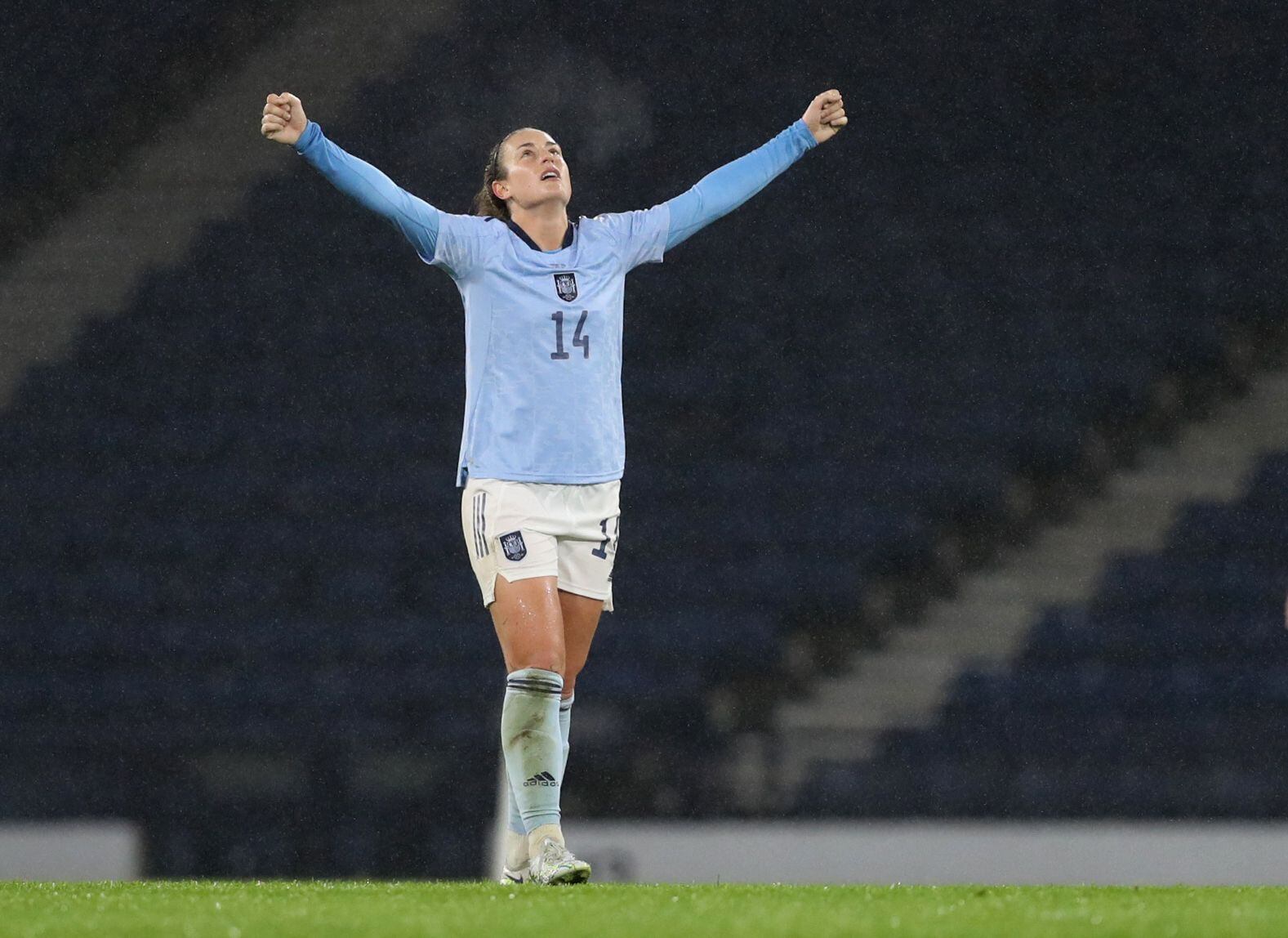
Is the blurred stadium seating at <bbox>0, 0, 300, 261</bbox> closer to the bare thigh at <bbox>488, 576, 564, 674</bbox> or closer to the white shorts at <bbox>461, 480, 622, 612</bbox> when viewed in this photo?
the white shorts at <bbox>461, 480, 622, 612</bbox>

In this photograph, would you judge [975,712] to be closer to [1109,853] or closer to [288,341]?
[1109,853]

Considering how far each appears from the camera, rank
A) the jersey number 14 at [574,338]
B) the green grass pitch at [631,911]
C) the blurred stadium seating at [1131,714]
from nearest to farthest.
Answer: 1. the green grass pitch at [631,911]
2. the jersey number 14 at [574,338]
3. the blurred stadium seating at [1131,714]

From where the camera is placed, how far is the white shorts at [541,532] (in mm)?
4535

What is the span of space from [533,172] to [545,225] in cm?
15

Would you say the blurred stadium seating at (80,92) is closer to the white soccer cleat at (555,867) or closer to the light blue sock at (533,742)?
the light blue sock at (533,742)

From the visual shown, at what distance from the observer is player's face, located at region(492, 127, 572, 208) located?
4.79m

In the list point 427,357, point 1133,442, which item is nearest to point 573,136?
point 427,357

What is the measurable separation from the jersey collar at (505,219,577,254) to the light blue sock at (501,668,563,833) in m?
1.17

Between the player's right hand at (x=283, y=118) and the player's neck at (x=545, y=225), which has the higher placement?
the player's right hand at (x=283, y=118)

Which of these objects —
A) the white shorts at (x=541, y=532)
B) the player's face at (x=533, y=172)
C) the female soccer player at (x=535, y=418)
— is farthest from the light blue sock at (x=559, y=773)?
the player's face at (x=533, y=172)

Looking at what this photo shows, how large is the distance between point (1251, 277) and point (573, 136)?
2.70m

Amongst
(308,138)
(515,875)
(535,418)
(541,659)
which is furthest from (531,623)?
(308,138)

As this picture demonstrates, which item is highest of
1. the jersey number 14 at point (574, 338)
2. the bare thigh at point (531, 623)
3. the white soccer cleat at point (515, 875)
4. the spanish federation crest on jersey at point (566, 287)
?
the spanish federation crest on jersey at point (566, 287)

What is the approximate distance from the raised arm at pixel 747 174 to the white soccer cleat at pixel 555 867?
171 cm
